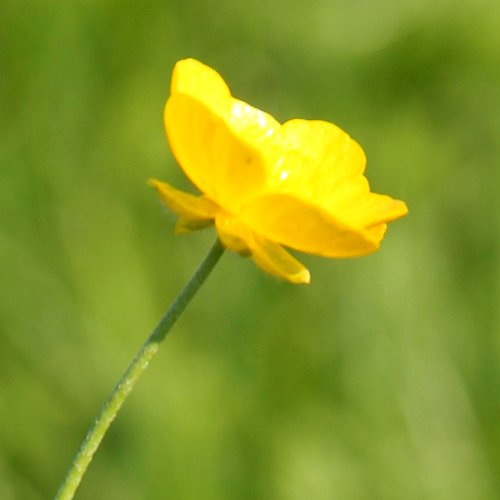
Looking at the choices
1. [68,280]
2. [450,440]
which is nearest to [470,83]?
[450,440]

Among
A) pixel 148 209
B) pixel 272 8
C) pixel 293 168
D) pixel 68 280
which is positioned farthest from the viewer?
pixel 272 8

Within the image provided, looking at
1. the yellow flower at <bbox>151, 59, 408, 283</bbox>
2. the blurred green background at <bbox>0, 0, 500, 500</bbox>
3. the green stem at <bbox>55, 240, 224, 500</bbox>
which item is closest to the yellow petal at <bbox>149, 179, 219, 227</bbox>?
the yellow flower at <bbox>151, 59, 408, 283</bbox>

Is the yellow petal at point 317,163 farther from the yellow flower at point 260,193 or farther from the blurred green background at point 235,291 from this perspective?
the blurred green background at point 235,291

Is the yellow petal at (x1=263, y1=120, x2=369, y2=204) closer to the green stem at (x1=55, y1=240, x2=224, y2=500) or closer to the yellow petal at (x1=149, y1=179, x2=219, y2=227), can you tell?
the yellow petal at (x1=149, y1=179, x2=219, y2=227)

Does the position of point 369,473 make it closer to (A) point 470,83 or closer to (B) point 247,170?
(A) point 470,83

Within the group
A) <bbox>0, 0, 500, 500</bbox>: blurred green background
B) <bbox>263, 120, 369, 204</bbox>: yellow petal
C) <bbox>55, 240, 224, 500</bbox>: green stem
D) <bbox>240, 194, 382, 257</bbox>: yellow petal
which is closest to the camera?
<bbox>55, 240, 224, 500</bbox>: green stem

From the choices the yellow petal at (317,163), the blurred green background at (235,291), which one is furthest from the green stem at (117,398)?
the blurred green background at (235,291)

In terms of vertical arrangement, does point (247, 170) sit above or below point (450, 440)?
above
